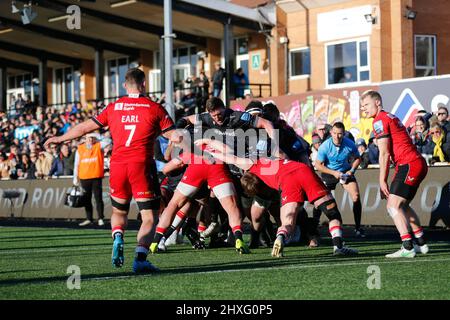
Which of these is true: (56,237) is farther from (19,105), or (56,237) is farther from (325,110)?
(19,105)

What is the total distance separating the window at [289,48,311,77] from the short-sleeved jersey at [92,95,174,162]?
22661 mm

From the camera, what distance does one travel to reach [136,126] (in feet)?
33.1

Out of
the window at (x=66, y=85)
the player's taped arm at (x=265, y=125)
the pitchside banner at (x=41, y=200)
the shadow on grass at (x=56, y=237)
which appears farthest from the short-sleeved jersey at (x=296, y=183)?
the window at (x=66, y=85)

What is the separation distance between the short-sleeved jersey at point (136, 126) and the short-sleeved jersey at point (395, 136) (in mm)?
2936

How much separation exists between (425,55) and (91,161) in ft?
44.7

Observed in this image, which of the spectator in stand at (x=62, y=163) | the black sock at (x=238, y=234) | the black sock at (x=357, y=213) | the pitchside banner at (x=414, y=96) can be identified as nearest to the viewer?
the black sock at (x=238, y=234)

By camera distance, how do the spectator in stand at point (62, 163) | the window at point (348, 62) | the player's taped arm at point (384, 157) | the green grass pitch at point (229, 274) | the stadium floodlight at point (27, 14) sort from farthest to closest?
the stadium floodlight at point (27, 14), the window at point (348, 62), the spectator in stand at point (62, 163), the player's taped arm at point (384, 157), the green grass pitch at point (229, 274)

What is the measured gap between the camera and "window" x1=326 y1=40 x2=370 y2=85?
30297 mm

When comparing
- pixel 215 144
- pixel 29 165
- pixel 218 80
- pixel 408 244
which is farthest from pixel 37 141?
pixel 408 244

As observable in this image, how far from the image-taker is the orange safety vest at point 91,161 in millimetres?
21172

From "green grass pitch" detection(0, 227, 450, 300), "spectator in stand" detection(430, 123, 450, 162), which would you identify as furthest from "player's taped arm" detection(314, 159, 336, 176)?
"spectator in stand" detection(430, 123, 450, 162)

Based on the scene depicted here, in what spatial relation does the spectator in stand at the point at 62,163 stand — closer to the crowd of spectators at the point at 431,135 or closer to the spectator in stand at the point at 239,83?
the spectator in stand at the point at 239,83

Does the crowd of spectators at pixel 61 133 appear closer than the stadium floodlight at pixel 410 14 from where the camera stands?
Yes
